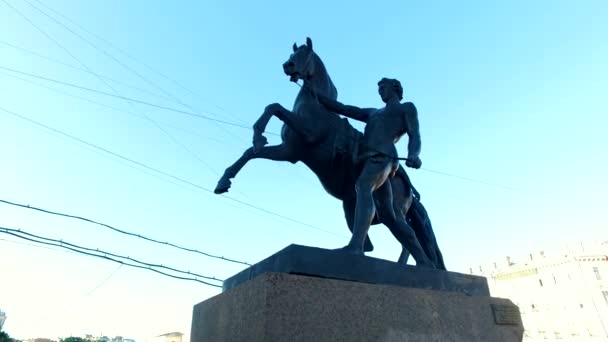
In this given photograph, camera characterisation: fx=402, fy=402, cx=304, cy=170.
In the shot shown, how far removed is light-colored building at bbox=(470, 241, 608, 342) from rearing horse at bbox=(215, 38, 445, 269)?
141 feet

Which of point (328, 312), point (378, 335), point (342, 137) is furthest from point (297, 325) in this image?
point (342, 137)

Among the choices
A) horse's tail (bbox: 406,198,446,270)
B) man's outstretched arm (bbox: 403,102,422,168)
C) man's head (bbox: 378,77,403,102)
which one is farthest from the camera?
horse's tail (bbox: 406,198,446,270)

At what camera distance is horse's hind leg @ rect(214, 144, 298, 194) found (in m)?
4.12

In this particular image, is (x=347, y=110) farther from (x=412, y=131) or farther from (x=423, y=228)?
(x=423, y=228)

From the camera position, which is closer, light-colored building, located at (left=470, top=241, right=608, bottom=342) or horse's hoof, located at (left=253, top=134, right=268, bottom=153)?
horse's hoof, located at (left=253, top=134, right=268, bottom=153)

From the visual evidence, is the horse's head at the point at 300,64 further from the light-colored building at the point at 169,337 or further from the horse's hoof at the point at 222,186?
the light-colored building at the point at 169,337

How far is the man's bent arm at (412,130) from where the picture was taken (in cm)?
441

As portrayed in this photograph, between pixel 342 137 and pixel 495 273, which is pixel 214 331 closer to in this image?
pixel 342 137

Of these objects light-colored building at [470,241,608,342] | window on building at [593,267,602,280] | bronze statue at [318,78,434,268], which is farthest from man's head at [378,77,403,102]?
window on building at [593,267,602,280]

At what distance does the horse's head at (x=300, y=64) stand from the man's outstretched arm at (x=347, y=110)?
0.37 m

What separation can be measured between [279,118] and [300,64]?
836 mm

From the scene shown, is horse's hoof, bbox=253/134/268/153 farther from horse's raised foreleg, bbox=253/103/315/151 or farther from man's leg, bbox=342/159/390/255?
man's leg, bbox=342/159/390/255

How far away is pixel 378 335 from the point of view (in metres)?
3.22

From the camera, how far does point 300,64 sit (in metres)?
4.82
